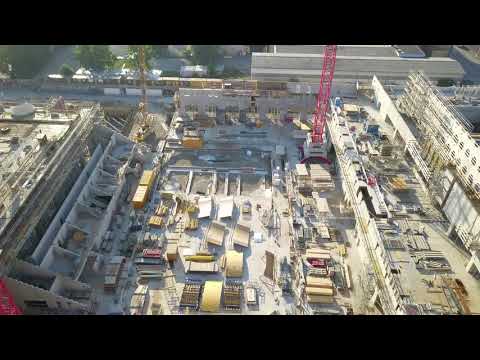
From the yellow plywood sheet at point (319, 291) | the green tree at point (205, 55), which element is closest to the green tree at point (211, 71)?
the green tree at point (205, 55)

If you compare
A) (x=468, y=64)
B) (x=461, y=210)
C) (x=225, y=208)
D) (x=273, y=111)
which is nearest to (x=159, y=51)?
(x=273, y=111)

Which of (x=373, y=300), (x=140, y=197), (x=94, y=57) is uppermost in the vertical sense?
(x=94, y=57)

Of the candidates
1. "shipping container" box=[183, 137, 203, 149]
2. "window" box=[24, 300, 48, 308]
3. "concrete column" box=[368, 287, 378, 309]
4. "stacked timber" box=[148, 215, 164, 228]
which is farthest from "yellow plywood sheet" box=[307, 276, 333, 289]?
"shipping container" box=[183, 137, 203, 149]

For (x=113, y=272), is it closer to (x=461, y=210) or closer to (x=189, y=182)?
(x=189, y=182)

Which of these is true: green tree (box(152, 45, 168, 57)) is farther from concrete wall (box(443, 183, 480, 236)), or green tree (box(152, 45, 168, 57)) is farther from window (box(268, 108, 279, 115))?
concrete wall (box(443, 183, 480, 236))

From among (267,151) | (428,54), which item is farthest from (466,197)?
(428,54)

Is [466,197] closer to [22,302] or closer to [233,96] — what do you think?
[233,96]
